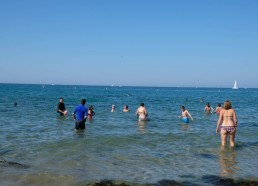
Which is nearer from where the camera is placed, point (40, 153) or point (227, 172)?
point (227, 172)

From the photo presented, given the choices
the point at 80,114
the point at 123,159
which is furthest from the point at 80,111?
the point at 123,159

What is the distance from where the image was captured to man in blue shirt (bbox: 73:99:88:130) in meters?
15.8

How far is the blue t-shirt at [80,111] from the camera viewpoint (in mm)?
15767

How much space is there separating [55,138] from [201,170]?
750 centimetres

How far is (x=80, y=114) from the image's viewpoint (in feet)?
52.3

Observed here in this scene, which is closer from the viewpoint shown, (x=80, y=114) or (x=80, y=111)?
(x=80, y=111)

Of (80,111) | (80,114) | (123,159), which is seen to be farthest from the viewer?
(80,114)

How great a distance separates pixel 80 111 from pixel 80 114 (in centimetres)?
20

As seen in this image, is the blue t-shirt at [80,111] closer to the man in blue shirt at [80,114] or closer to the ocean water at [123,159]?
the man in blue shirt at [80,114]

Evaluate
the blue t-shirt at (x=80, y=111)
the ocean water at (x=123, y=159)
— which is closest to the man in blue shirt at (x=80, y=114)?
the blue t-shirt at (x=80, y=111)

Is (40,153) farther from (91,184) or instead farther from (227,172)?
(227,172)

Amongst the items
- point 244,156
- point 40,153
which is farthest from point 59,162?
point 244,156

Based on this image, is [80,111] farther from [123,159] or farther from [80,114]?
[123,159]

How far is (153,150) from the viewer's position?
39.8 ft
